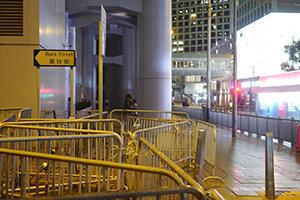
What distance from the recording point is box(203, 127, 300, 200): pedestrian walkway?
6672 mm

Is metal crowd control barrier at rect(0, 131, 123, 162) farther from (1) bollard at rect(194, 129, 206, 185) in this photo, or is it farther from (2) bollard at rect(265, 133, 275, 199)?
(2) bollard at rect(265, 133, 275, 199)

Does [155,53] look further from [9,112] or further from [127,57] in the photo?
[127,57]

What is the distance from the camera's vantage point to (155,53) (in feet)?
55.2

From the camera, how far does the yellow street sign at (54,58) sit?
8359 millimetres

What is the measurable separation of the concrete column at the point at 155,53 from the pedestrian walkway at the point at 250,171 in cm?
514

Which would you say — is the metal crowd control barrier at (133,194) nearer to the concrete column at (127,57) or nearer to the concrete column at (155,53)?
the concrete column at (155,53)

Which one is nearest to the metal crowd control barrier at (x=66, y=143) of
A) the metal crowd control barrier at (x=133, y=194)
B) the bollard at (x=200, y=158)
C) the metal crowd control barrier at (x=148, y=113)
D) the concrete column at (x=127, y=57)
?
the bollard at (x=200, y=158)

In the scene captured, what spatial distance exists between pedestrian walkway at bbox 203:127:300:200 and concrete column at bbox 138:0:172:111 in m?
5.14

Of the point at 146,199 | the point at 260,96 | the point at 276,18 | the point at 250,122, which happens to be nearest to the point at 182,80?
the point at 276,18

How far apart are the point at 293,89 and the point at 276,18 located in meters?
54.0

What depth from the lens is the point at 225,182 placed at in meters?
7.30

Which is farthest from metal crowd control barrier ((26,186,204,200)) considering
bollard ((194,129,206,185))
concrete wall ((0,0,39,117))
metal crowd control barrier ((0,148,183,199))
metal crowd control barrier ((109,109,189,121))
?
concrete wall ((0,0,39,117))

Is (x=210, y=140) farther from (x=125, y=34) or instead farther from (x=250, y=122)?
(x=125, y=34)

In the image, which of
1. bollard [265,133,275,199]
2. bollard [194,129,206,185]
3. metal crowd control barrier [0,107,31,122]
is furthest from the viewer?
metal crowd control barrier [0,107,31,122]
